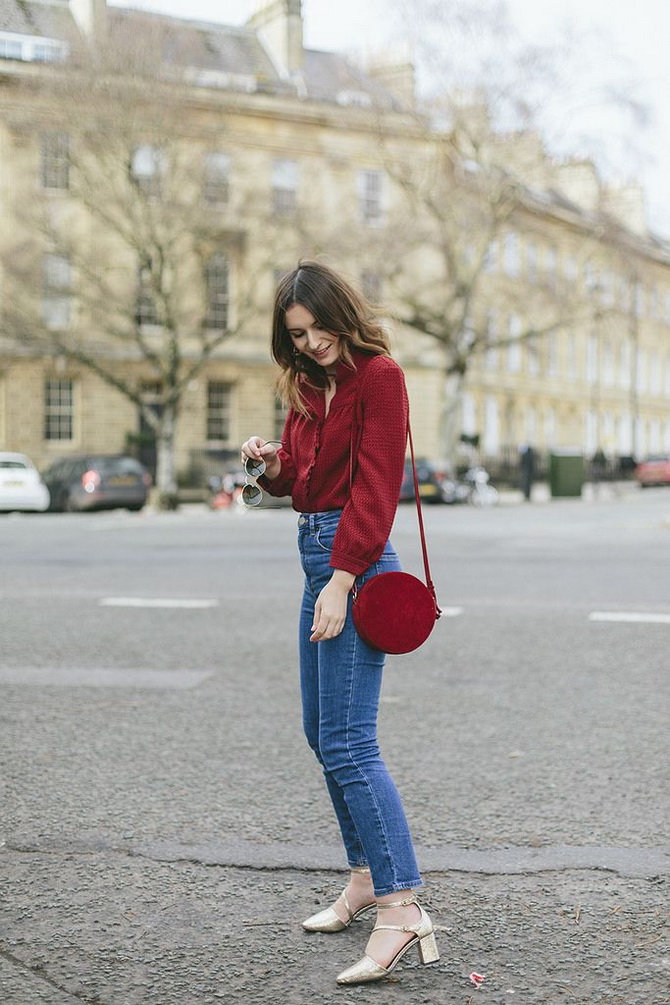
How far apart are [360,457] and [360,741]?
70 cm

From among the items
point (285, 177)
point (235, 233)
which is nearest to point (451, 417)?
point (235, 233)

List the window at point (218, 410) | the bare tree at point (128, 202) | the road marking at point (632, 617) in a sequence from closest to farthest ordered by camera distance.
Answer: the road marking at point (632, 617) < the bare tree at point (128, 202) < the window at point (218, 410)

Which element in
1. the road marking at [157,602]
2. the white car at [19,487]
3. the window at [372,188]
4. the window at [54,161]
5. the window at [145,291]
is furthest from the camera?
the window at [372,188]

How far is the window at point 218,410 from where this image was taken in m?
46.3

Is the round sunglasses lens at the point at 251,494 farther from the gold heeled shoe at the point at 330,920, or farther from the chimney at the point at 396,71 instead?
the chimney at the point at 396,71

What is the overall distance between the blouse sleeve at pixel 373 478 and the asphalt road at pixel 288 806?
1012 mm

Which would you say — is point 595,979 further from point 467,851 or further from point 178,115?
point 178,115

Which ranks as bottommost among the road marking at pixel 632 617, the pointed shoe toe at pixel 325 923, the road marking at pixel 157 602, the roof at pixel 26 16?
the road marking at pixel 157 602

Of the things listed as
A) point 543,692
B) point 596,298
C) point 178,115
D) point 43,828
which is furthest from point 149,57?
point 43,828

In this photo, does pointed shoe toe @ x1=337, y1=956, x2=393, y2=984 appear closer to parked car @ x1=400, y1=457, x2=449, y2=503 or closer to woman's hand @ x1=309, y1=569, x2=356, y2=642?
woman's hand @ x1=309, y1=569, x2=356, y2=642

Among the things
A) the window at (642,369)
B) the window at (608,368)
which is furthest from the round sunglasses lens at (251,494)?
the window at (642,369)

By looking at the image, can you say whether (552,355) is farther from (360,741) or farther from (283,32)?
(360,741)

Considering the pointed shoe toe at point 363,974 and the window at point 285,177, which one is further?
the window at point 285,177

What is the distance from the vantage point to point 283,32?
46.9 m
